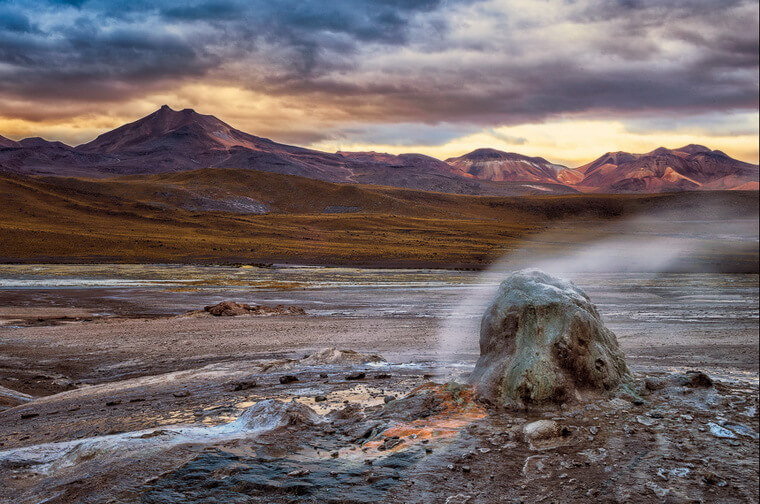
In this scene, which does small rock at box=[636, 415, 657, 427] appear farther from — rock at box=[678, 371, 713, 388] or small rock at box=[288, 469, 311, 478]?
small rock at box=[288, 469, 311, 478]

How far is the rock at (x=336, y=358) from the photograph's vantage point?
53.7 ft

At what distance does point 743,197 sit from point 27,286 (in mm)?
43278

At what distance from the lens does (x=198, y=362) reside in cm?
1781

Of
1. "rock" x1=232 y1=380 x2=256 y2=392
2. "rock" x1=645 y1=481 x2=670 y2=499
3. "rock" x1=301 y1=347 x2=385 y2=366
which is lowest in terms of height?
"rock" x1=301 y1=347 x2=385 y2=366

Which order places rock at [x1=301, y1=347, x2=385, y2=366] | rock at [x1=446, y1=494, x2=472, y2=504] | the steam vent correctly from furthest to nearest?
rock at [x1=301, y1=347, x2=385, y2=366] < the steam vent < rock at [x1=446, y1=494, x2=472, y2=504]

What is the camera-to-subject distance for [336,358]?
1653 centimetres

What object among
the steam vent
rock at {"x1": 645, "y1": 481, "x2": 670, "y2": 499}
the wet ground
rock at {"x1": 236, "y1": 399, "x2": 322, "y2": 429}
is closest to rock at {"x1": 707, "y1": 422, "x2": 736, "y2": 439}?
the wet ground

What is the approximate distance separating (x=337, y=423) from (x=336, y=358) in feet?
20.4

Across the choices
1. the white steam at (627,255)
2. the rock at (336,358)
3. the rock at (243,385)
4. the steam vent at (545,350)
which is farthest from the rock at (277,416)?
the rock at (336,358)

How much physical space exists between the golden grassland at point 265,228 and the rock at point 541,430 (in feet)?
12.4

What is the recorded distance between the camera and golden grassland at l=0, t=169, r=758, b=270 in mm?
71062

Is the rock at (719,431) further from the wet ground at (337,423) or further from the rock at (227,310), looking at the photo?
the rock at (227,310)

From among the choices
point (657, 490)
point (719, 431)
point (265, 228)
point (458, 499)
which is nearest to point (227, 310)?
point (719, 431)

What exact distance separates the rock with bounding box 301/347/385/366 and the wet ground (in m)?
0.12
